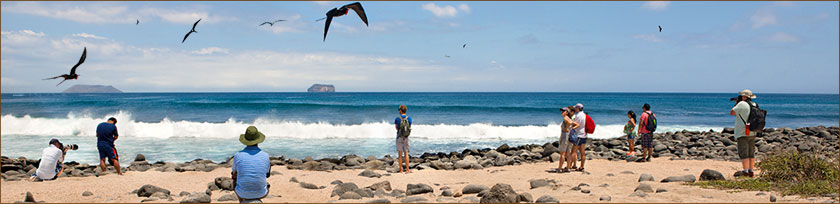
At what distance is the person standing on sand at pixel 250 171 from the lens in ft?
17.1

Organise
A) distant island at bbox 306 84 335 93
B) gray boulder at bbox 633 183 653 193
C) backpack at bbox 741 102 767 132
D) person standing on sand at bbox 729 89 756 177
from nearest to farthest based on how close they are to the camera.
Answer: gray boulder at bbox 633 183 653 193
backpack at bbox 741 102 767 132
person standing on sand at bbox 729 89 756 177
distant island at bbox 306 84 335 93

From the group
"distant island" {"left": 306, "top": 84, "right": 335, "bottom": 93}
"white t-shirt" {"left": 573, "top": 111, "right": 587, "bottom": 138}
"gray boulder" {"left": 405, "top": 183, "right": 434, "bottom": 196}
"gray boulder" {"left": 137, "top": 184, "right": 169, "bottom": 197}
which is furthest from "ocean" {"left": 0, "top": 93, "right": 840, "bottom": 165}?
"distant island" {"left": 306, "top": 84, "right": 335, "bottom": 93}

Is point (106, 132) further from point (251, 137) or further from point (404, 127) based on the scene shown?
point (251, 137)

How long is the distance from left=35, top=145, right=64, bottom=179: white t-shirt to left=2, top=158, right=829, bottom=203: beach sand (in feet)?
0.74

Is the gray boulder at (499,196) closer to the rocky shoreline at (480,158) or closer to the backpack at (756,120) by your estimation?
the backpack at (756,120)

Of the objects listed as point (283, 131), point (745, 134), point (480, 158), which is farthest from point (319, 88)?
point (745, 134)

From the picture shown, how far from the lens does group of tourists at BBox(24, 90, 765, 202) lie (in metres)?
5.24

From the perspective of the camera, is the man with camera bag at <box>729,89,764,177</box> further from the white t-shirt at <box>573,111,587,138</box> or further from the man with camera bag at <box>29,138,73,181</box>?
the man with camera bag at <box>29,138,73,181</box>

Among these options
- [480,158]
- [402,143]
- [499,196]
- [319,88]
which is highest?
[319,88]

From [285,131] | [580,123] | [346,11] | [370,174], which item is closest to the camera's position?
[346,11]

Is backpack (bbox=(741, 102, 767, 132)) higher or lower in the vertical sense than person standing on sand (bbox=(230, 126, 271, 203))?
higher

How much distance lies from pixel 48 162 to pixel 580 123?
10.4 m

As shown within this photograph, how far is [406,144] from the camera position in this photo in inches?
404

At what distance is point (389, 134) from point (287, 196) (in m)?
15.3
